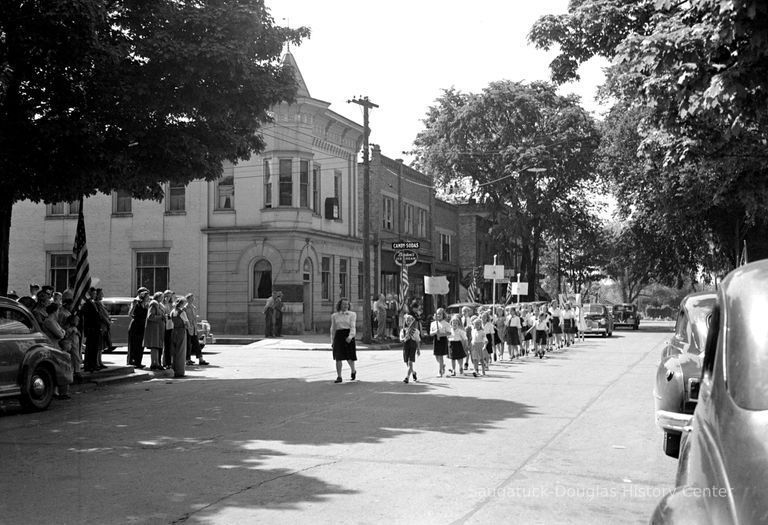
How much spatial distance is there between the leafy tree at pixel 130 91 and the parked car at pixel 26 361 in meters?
3.01

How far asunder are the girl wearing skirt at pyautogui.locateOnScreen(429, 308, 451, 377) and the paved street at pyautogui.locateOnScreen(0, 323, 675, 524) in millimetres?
1782

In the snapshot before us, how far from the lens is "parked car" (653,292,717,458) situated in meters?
8.62

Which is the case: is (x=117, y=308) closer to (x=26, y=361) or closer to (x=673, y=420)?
(x=26, y=361)

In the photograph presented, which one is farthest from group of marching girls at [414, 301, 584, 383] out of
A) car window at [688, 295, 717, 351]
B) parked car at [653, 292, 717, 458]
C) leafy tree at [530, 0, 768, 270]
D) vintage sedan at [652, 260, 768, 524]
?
vintage sedan at [652, 260, 768, 524]

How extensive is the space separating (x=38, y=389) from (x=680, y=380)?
996cm

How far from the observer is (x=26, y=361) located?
1281cm

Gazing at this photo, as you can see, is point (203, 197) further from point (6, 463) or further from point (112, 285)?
point (6, 463)

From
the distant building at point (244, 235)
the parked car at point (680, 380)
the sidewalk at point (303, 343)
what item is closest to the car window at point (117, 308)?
the sidewalk at point (303, 343)

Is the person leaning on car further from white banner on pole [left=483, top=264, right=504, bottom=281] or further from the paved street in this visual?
white banner on pole [left=483, top=264, right=504, bottom=281]

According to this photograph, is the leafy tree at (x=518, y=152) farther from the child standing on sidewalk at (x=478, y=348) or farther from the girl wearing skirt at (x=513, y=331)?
the child standing on sidewalk at (x=478, y=348)

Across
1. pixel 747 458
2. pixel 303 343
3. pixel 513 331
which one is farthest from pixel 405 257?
pixel 747 458

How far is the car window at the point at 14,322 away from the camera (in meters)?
12.8

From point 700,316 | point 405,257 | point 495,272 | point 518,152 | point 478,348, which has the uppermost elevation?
point 518,152

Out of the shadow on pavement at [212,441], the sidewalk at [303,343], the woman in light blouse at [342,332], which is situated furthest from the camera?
the sidewalk at [303,343]
